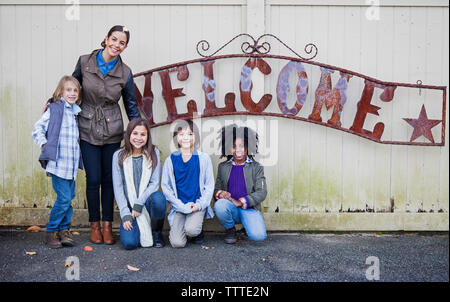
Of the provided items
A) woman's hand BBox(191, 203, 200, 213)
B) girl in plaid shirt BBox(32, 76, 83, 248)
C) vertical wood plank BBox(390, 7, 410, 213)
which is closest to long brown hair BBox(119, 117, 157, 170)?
girl in plaid shirt BBox(32, 76, 83, 248)

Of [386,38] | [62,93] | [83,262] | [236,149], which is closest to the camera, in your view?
[83,262]

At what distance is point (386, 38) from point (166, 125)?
2.30 metres

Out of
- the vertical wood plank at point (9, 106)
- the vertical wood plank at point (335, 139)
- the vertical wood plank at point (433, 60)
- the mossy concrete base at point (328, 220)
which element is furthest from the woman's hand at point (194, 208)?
the vertical wood plank at point (433, 60)

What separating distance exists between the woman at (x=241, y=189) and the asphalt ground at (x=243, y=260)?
0.18 meters

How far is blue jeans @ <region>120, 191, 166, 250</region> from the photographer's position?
3541 mm

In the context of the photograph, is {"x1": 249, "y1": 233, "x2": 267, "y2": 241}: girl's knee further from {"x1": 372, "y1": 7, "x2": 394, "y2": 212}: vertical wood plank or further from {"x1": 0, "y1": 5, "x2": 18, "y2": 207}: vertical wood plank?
{"x1": 0, "y1": 5, "x2": 18, "y2": 207}: vertical wood plank

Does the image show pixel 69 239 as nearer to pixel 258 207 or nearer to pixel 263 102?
pixel 258 207

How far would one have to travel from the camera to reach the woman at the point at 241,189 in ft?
12.4

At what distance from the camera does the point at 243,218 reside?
3.80 m

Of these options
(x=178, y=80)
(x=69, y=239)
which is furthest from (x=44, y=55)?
(x=69, y=239)

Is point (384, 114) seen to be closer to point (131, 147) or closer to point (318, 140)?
point (318, 140)

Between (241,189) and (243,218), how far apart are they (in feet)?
0.89

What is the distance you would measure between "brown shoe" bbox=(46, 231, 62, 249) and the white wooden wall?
2.88 feet

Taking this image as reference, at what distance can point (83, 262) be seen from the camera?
10.7 feet
